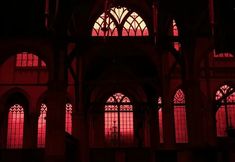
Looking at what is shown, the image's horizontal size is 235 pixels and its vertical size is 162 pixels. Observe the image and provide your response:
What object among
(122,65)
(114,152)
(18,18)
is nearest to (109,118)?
(122,65)

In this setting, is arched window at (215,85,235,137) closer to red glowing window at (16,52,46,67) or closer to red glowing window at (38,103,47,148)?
red glowing window at (38,103,47,148)

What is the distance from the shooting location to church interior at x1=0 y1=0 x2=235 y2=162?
1347 centimetres

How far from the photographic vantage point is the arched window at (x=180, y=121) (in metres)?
24.3

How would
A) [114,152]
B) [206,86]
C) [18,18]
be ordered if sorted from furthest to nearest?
[206,86] → [114,152] → [18,18]

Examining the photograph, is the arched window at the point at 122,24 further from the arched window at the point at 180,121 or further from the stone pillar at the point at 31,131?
the stone pillar at the point at 31,131

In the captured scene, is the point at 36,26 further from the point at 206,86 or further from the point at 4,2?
the point at 206,86

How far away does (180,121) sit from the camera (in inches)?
960

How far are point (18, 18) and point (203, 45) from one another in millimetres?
9335

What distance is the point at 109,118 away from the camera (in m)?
27.2

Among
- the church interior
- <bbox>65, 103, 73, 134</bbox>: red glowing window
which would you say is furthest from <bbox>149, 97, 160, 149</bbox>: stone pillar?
<bbox>65, 103, 73, 134</bbox>: red glowing window

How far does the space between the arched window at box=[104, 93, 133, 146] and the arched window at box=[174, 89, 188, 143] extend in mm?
3878

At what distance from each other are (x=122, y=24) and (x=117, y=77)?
663cm

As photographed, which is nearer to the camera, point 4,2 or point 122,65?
point 4,2

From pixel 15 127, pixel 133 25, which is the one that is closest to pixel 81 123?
pixel 133 25
